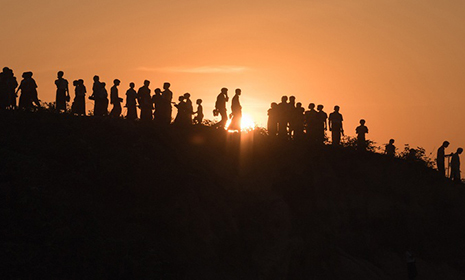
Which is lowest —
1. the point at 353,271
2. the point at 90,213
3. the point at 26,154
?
the point at 353,271

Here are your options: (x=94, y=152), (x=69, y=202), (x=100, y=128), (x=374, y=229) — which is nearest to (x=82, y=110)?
(x=100, y=128)

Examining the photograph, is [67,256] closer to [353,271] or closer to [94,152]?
[94,152]

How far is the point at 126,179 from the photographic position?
84.6 feet

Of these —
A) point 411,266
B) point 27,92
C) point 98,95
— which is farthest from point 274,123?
point 27,92

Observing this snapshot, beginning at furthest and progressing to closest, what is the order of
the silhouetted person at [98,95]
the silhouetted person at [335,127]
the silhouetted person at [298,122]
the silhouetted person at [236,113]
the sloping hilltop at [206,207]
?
the silhouetted person at [335,127] < the silhouetted person at [298,122] < the silhouetted person at [236,113] < the silhouetted person at [98,95] < the sloping hilltop at [206,207]

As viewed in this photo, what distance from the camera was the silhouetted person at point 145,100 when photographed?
3111 cm

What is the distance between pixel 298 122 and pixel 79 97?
972 centimetres

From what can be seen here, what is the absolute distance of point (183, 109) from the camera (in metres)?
32.2

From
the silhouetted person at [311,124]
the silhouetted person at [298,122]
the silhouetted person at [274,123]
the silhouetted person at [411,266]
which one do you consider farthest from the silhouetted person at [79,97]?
the silhouetted person at [411,266]

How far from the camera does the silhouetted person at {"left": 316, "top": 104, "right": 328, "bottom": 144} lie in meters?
34.4

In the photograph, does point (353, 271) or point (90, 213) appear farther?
point (353, 271)

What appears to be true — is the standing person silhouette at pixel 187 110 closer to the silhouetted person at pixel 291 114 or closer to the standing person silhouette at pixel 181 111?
the standing person silhouette at pixel 181 111

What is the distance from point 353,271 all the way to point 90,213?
9958 millimetres

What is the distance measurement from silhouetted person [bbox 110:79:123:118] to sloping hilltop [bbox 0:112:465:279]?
1.70 m
